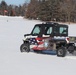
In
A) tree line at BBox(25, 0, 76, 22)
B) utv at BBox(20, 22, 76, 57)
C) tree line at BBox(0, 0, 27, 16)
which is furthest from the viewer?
tree line at BBox(0, 0, 27, 16)

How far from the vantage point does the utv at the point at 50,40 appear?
15.9 meters

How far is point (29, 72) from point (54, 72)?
791 millimetres

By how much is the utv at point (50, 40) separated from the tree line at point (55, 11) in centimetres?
7018

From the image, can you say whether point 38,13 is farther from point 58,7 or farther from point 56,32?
point 56,32

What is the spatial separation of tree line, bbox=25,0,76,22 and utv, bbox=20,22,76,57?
70.2 meters

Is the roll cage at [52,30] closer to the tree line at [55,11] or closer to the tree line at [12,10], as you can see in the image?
the tree line at [55,11]

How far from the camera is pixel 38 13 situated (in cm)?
9244

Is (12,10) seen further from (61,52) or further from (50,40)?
(61,52)

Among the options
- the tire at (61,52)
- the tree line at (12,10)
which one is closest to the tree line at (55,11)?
the tree line at (12,10)

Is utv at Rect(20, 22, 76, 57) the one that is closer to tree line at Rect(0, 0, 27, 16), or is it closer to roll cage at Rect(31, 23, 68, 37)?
roll cage at Rect(31, 23, 68, 37)

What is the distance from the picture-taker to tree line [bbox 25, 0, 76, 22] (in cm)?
8888

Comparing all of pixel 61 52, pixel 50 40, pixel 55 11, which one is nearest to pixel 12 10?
pixel 55 11

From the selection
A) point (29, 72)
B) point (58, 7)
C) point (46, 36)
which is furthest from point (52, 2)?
point (29, 72)

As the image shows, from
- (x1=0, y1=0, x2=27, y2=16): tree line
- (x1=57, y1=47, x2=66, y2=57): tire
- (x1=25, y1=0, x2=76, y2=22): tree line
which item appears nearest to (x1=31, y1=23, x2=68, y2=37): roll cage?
(x1=57, y1=47, x2=66, y2=57): tire
